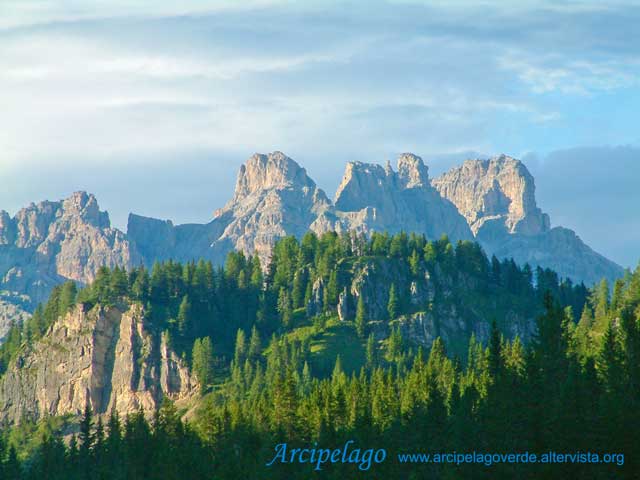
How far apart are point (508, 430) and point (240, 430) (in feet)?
210

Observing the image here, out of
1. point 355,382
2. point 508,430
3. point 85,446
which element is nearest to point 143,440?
point 85,446

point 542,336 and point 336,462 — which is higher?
point 542,336

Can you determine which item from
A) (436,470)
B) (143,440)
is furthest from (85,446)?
(436,470)

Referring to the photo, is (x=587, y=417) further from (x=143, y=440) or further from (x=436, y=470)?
(x=143, y=440)

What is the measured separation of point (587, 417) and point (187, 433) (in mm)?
88603

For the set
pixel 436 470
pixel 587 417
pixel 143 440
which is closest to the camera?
pixel 587 417

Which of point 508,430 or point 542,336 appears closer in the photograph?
point 508,430

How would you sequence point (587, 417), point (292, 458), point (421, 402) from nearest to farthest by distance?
point (587, 417) < point (292, 458) < point (421, 402)

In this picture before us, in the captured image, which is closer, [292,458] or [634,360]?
[634,360]

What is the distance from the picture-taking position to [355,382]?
188375 millimetres

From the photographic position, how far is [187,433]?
182875 millimetres

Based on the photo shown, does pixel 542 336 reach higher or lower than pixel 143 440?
higher

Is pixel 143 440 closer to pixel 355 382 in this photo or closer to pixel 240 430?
pixel 240 430

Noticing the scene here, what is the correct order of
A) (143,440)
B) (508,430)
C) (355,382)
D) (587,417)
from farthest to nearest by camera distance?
(355,382) < (143,440) < (508,430) < (587,417)
